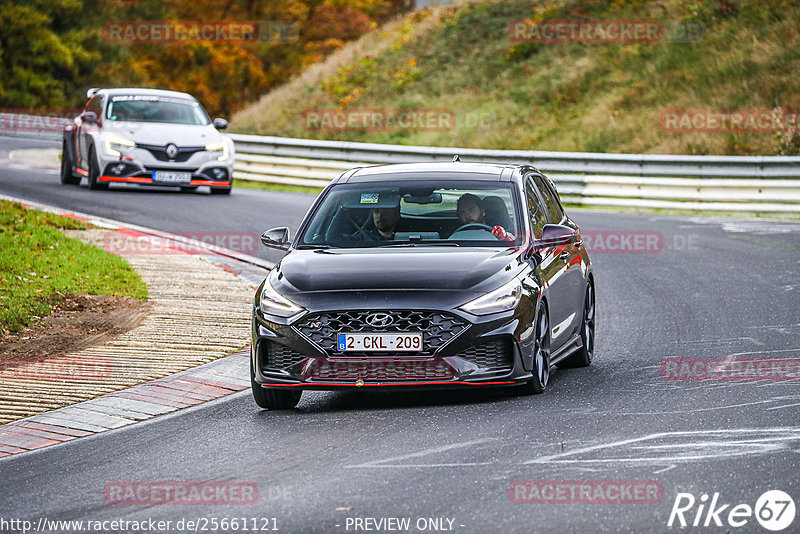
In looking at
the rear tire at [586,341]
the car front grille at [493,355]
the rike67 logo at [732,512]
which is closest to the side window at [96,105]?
the rear tire at [586,341]

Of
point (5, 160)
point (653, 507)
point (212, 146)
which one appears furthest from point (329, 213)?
point (5, 160)

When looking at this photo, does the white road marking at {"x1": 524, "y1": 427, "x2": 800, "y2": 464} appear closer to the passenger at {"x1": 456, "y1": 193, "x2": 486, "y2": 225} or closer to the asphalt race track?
the asphalt race track

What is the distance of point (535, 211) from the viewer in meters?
10.4

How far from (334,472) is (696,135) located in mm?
24880

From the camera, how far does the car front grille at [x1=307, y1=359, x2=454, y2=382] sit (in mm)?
8734

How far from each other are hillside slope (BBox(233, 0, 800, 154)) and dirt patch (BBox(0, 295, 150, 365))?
18.4 metres

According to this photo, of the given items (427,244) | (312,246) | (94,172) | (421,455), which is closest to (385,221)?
(427,244)

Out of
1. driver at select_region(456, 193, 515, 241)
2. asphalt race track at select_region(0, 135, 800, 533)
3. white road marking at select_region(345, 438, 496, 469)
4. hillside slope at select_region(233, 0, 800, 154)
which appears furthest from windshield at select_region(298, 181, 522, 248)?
hillside slope at select_region(233, 0, 800, 154)

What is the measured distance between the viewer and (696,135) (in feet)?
101

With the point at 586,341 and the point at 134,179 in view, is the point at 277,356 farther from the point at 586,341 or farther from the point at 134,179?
the point at 134,179

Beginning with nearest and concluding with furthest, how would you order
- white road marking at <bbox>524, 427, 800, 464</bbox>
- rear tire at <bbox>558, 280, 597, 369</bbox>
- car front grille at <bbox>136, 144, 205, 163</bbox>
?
white road marking at <bbox>524, 427, 800, 464</bbox> → rear tire at <bbox>558, 280, 597, 369</bbox> → car front grille at <bbox>136, 144, 205, 163</bbox>

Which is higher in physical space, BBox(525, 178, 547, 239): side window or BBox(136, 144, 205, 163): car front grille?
Answer: BBox(525, 178, 547, 239): side window

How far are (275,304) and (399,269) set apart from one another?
0.84 meters

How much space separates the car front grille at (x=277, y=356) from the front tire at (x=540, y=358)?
1.53m
